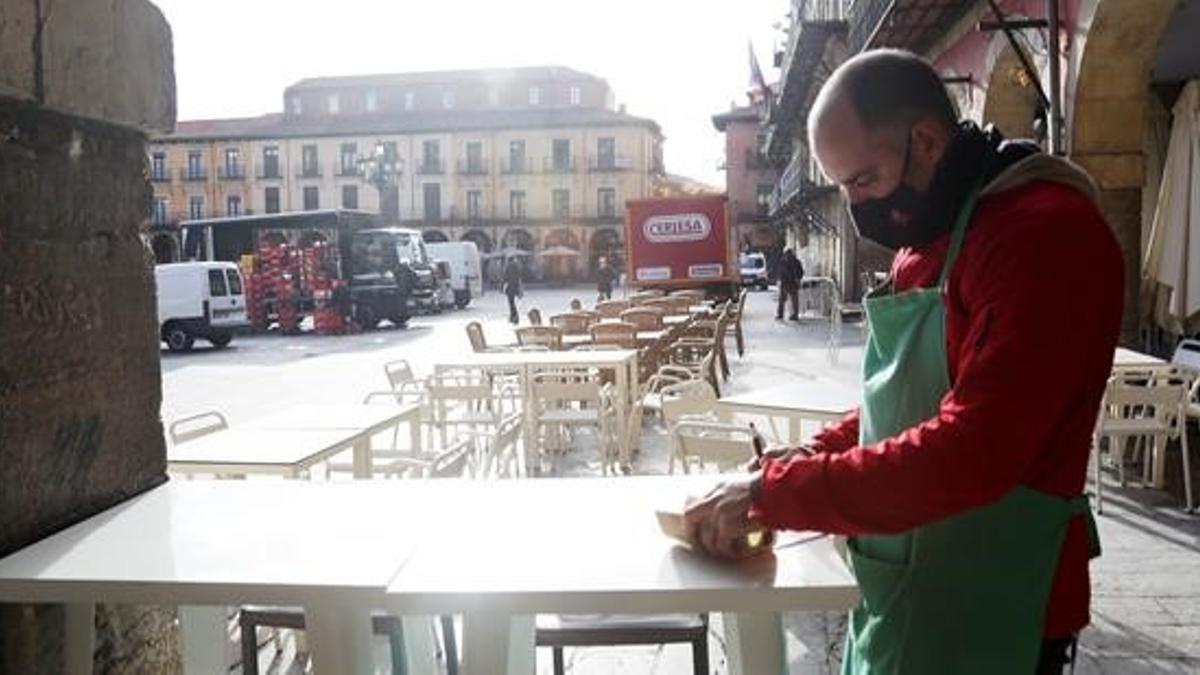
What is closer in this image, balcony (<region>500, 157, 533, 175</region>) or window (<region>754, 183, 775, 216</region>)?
window (<region>754, 183, 775, 216</region>)

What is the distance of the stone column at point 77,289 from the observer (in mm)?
1875

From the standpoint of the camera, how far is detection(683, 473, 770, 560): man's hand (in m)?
1.53

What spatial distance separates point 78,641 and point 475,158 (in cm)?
5952

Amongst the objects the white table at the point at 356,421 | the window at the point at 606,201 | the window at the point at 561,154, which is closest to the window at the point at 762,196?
the window at the point at 606,201

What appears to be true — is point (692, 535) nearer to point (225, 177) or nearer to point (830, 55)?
point (830, 55)

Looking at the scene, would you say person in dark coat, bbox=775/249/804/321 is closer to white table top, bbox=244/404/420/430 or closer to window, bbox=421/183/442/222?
white table top, bbox=244/404/420/430

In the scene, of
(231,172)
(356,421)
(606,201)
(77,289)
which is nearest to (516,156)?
(606,201)

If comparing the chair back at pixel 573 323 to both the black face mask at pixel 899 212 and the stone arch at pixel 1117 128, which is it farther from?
the black face mask at pixel 899 212

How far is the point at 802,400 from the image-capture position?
491 cm

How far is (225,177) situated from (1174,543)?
63.1 metres

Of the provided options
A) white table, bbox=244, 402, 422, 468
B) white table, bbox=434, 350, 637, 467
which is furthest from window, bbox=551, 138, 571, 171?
white table, bbox=244, 402, 422, 468

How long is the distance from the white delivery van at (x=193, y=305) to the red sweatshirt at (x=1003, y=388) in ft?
65.2

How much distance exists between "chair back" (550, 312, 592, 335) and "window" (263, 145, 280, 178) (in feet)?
178

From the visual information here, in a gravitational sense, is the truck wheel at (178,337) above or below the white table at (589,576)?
below
